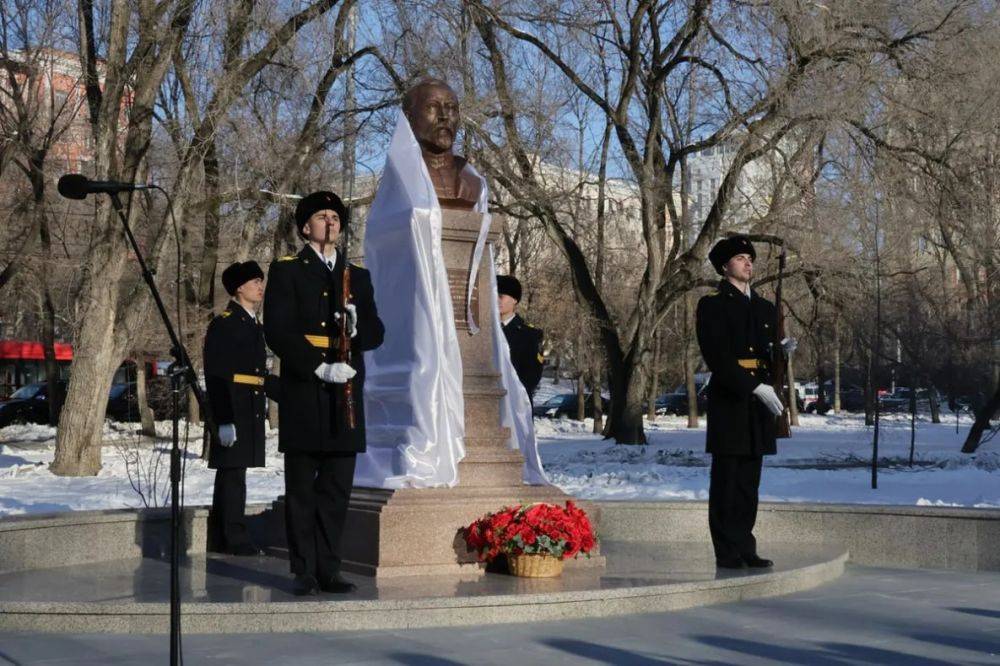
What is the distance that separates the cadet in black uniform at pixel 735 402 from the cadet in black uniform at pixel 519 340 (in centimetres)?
302

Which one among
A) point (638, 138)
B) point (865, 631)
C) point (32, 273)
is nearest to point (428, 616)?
point (865, 631)

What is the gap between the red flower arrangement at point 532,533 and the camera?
882 cm

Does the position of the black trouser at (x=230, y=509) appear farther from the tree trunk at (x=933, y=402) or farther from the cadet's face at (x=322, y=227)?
the tree trunk at (x=933, y=402)

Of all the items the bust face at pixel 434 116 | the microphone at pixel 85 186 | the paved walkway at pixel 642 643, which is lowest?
the paved walkway at pixel 642 643

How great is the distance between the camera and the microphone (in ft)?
21.6

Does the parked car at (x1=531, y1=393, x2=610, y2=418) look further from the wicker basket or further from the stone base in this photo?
the wicker basket

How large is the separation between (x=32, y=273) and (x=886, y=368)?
19615mm

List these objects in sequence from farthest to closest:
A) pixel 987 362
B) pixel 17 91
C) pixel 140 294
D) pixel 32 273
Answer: pixel 987 362 → pixel 32 273 → pixel 17 91 → pixel 140 294

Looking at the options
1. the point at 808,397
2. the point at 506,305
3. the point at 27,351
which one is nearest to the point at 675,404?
the point at 808,397

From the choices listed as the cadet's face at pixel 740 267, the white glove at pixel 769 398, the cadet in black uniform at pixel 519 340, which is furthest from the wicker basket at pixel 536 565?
Result: the cadet in black uniform at pixel 519 340

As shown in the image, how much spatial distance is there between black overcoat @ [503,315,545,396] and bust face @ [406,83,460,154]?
244cm

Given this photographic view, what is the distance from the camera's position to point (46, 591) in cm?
852

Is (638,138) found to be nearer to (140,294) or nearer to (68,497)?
(140,294)

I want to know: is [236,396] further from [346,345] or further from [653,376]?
[653,376]
